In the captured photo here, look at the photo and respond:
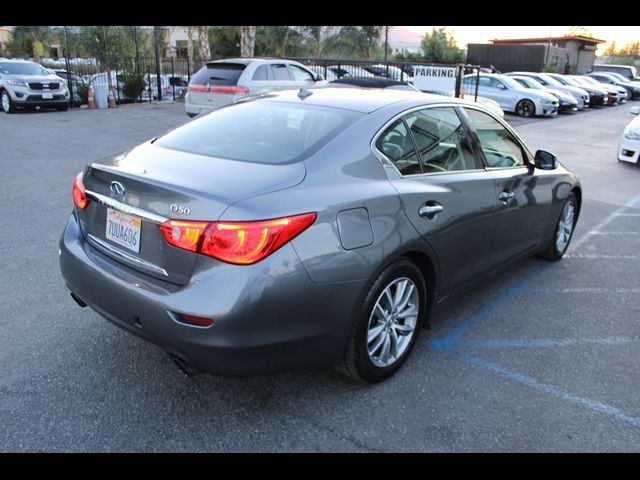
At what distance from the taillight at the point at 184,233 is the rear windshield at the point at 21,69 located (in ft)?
55.8

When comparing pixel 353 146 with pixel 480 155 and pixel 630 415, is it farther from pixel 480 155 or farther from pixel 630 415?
pixel 630 415

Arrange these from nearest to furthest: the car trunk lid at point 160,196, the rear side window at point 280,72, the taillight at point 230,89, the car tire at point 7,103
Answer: the car trunk lid at point 160,196, the taillight at point 230,89, the rear side window at point 280,72, the car tire at point 7,103

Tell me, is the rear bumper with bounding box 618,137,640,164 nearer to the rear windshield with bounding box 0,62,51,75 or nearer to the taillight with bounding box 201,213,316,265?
the taillight with bounding box 201,213,316,265

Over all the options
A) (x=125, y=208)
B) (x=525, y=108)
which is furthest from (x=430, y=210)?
(x=525, y=108)

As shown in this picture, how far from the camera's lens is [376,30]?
142 feet

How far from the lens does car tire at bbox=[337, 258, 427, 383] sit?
9.63ft

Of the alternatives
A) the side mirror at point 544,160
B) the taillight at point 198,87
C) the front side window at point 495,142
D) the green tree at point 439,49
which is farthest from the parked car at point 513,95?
the green tree at point 439,49

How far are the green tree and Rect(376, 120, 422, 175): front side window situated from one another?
4553cm

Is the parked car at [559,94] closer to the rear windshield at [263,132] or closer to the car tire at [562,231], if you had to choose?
the car tire at [562,231]

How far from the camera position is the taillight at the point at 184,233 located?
2.50 meters

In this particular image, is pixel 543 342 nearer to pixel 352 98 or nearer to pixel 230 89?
pixel 352 98

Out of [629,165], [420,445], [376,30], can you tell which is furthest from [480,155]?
[376,30]

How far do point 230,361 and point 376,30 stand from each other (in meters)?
44.4

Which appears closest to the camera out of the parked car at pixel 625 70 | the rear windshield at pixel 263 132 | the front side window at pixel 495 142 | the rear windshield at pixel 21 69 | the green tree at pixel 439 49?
the rear windshield at pixel 263 132
